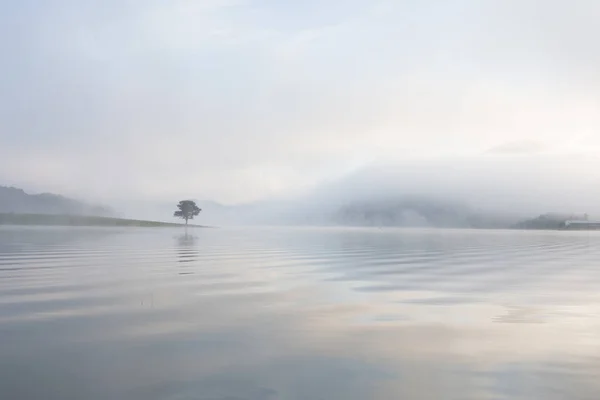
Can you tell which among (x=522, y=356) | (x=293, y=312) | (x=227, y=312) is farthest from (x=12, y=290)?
(x=522, y=356)

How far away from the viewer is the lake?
8195mm

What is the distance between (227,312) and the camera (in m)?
14.4

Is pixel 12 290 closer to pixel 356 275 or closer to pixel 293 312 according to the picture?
pixel 293 312

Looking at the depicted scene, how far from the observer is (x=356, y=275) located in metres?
23.9

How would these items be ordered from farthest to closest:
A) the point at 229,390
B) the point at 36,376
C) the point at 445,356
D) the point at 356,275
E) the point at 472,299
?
the point at 356,275 → the point at 472,299 → the point at 445,356 → the point at 36,376 → the point at 229,390

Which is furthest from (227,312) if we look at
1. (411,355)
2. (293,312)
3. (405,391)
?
(405,391)

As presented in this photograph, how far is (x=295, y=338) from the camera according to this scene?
1141 cm

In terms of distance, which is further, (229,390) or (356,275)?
(356,275)

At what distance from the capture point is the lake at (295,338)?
8195mm

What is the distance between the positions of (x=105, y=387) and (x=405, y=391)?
4552 millimetres

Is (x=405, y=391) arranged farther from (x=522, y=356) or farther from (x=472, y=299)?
(x=472, y=299)

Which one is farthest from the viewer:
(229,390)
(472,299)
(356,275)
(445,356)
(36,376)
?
(356,275)

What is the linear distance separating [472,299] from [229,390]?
1139cm

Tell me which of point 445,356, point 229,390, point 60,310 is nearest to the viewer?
point 229,390
